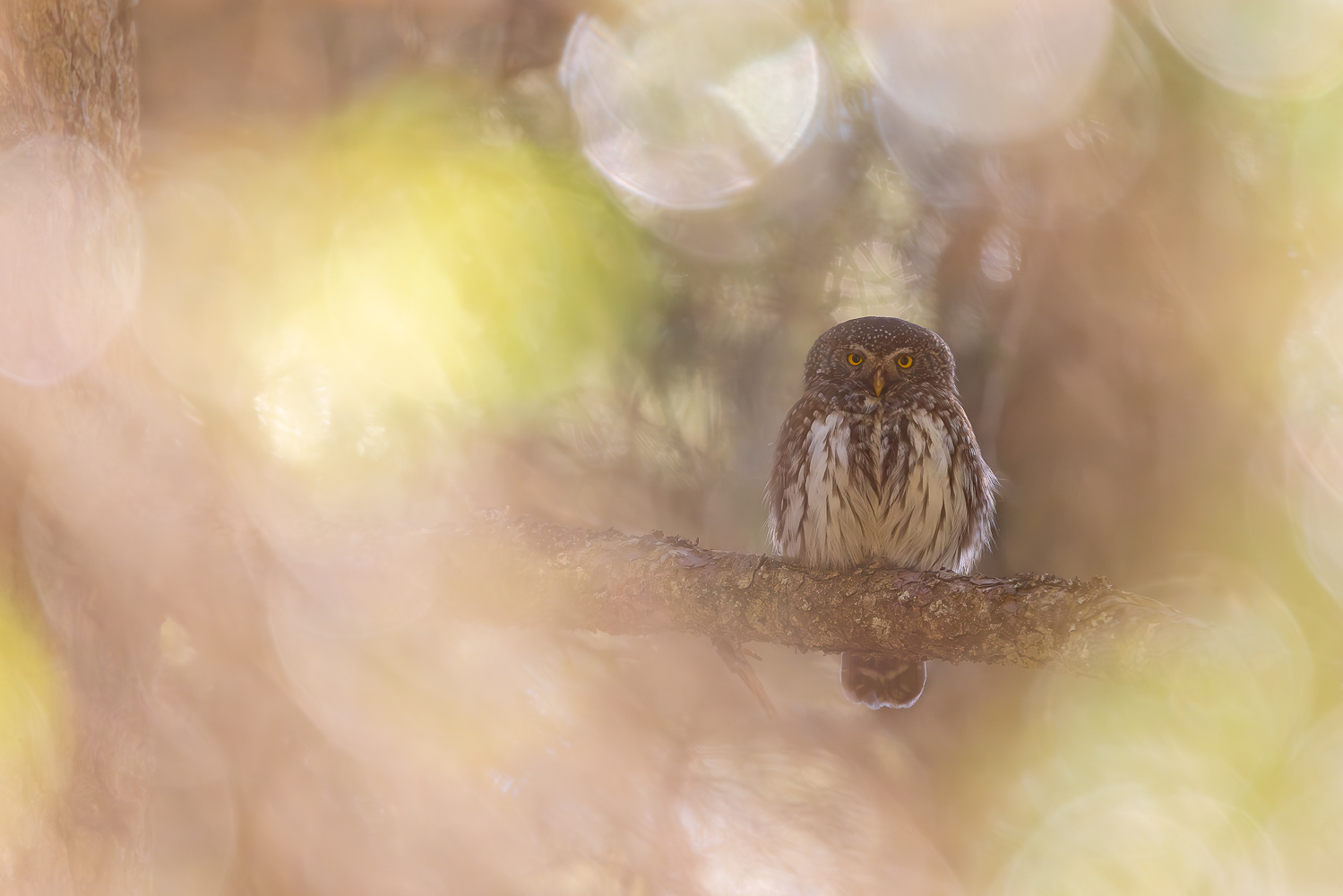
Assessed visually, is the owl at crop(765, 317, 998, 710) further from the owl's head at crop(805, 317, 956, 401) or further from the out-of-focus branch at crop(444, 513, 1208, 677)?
the out-of-focus branch at crop(444, 513, 1208, 677)

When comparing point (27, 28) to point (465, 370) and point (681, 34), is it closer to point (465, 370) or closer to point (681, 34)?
point (465, 370)

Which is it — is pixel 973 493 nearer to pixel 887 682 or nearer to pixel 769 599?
pixel 887 682

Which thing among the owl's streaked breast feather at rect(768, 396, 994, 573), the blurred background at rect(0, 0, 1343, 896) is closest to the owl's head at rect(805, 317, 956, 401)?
the owl's streaked breast feather at rect(768, 396, 994, 573)

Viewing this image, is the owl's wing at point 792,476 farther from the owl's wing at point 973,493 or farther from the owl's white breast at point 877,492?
the owl's wing at point 973,493

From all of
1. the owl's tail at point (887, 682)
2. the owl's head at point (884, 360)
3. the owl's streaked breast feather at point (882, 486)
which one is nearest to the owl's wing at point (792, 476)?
the owl's streaked breast feather at point (882, 486)

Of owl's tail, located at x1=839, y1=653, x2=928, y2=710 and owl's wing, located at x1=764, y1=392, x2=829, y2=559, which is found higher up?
owl's wing, located at x1=764, y1=392, x2=829, y2=559
